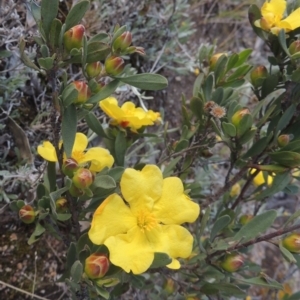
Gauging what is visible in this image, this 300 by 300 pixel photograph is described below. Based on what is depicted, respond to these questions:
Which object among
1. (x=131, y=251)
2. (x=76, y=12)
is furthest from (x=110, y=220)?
(x=76, y=12)

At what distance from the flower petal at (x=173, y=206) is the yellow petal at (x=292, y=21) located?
51 centimetres

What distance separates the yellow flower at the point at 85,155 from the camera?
118 cm

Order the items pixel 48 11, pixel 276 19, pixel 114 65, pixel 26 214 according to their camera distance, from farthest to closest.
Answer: pixel 276 19 < pixel 26 214 < pixel 114 65 < pixel 48 11

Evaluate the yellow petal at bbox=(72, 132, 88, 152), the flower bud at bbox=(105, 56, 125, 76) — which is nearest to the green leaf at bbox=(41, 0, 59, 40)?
the flower bud at bbox=(105, 56, 125, 76)

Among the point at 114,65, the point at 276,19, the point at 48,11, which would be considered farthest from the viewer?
the point at 276,19

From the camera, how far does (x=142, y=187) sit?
1.04m

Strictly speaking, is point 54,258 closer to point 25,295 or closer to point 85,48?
point 25,295

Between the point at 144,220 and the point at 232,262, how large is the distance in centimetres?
30

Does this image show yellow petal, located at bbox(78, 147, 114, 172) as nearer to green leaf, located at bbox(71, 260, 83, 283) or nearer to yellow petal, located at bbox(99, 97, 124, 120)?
yellow petal, located at bbox(99, 97, 124, 120)

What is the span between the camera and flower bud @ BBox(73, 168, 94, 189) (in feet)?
3.24

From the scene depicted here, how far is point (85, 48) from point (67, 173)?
286 millimetres

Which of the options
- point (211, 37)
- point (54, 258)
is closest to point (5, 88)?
point (54, 258)

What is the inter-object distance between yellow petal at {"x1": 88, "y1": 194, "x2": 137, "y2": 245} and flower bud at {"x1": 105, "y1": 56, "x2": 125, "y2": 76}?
0.28 meters

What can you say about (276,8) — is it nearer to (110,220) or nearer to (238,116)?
(238,116)
